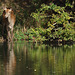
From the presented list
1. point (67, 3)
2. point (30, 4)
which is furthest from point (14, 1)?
point (67, 3)

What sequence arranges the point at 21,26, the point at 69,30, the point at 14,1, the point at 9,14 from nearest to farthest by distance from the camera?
the point at 69,30 → the point at 9,14 → the point at 21,26 → the point at 14,1

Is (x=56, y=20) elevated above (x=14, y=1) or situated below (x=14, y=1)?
below

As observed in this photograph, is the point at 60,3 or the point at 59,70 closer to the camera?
the point at 59,70

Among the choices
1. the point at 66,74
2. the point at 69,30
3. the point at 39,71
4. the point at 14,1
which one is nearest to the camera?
the point at 66,74

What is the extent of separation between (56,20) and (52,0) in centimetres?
338

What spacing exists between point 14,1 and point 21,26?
11.0 ft

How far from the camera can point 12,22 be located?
82.2 feet

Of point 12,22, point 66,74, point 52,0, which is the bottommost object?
point 66,74

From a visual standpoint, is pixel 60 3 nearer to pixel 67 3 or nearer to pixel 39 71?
pixel 67 3

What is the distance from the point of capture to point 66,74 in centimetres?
811

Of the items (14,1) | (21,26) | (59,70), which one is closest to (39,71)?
(59,70)

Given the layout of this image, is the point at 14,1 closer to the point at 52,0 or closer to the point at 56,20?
the point at 52,0

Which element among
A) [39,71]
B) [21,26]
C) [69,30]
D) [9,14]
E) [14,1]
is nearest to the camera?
[39,71]

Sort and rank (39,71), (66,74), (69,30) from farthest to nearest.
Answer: (69,30) < (39,71) < (66,74)
